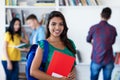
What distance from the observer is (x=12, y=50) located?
417 centimetres

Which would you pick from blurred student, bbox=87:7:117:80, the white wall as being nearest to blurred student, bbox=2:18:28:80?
the white wall

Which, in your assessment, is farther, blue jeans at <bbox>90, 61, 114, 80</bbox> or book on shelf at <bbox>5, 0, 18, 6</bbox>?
book on shelf at <bbox>5, 0, 18, 6</bbox>

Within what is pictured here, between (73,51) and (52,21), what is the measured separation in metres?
0.27

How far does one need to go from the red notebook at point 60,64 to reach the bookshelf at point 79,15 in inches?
119

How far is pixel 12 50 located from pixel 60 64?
2.60 metres

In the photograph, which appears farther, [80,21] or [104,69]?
[80,21]

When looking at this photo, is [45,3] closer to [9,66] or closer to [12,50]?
[12,50]

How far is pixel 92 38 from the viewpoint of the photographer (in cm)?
409

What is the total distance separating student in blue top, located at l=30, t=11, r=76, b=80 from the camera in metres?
1.64

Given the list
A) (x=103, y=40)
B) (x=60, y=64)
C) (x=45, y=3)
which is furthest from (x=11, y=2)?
(x=60, y=64)

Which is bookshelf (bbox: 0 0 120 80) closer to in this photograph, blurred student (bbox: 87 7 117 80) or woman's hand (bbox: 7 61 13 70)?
blurred student (bbox: 87 7 117 80)

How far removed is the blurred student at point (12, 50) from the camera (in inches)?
163

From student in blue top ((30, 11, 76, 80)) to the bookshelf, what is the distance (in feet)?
9.50

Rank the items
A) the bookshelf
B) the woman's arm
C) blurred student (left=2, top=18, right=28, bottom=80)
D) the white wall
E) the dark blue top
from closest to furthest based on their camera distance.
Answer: the woman's arm
the dark blue top
blurred student (left=2, top=18, right=28, bottom=80)
the bookshelf
the white wall
